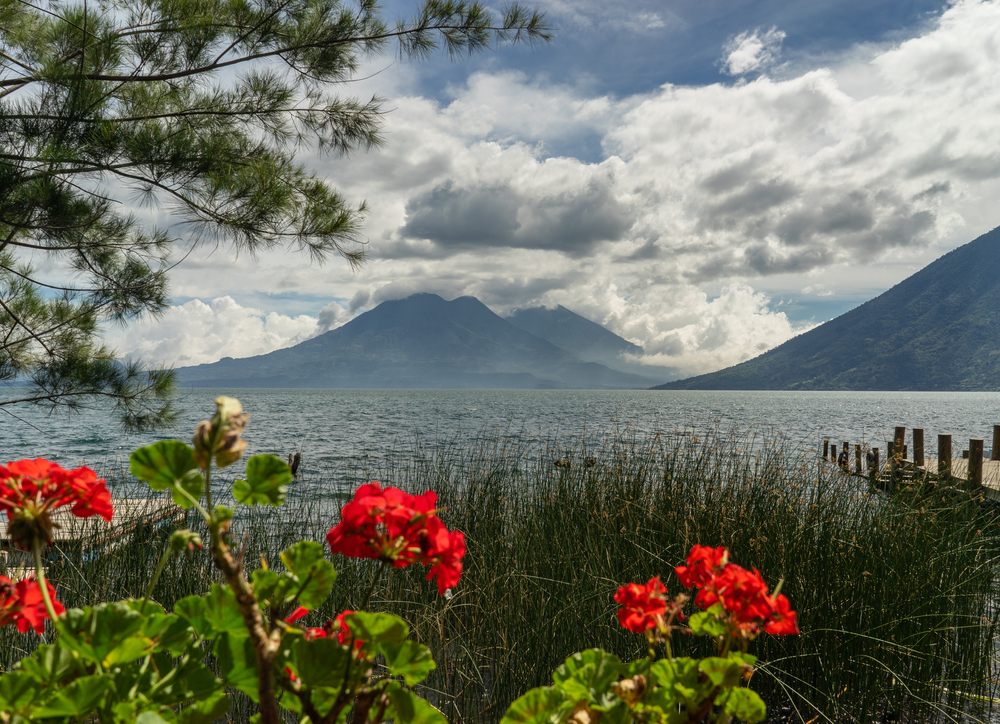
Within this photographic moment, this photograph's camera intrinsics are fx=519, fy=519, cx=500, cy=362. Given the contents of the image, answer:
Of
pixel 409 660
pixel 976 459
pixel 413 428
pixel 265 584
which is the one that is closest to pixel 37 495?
pixel 265 584

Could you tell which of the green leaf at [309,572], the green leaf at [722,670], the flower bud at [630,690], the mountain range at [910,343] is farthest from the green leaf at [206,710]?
the mountain range at [910,343]

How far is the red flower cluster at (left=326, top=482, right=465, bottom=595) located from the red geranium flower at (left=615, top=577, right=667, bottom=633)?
0.36 metres

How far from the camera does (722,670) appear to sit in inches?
29.1

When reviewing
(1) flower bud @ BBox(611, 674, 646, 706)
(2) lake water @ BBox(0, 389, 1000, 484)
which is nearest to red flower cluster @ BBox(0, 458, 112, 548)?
(1) flower bud @ BBox(611, 674, 646, 706)

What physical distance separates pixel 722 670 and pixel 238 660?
662 mm

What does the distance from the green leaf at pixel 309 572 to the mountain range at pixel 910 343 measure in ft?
490

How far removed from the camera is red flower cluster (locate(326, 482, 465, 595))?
633 millimetres

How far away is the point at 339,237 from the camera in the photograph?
3936 millimetres

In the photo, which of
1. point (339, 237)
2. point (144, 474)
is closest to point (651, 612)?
point (144, 474)

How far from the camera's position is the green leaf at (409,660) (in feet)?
2.22

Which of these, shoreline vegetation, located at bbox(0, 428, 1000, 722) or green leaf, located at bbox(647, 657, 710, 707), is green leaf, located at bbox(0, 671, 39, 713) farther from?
shoreline vegetation, located at bbox(0, 428, 1000, 722)

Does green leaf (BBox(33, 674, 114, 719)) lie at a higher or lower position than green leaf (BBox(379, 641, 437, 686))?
higher

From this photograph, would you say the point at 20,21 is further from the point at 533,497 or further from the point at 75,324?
the point at 533,497

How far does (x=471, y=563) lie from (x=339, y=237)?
99.7 inches
